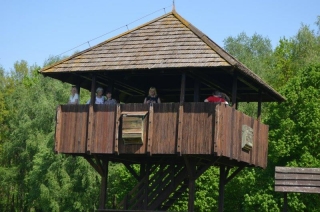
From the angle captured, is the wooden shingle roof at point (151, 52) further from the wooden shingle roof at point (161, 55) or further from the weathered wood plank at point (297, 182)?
the weathered wood plank at point (297, 182)

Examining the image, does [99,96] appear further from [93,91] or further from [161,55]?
[161,55]

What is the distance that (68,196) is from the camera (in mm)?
41344

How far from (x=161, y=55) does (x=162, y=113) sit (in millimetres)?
1690

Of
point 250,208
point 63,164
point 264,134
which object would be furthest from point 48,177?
point 264,134

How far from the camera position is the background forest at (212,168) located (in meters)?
34.3

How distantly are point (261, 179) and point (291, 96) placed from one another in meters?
3.94

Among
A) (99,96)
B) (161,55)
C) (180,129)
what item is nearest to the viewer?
(180,129)

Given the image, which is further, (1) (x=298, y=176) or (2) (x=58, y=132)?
(2) (x=58, y=132)

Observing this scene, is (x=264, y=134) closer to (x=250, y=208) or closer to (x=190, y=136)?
(x=190, y=136)

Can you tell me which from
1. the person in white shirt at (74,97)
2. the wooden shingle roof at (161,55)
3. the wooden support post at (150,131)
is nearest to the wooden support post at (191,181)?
the wooden support post at (150,131)

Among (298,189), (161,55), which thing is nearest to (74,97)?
(161,55)

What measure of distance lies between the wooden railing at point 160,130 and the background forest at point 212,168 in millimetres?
12369

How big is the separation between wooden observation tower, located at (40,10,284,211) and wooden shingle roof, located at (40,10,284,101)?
0.03 metres

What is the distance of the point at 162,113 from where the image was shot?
20703 mm
